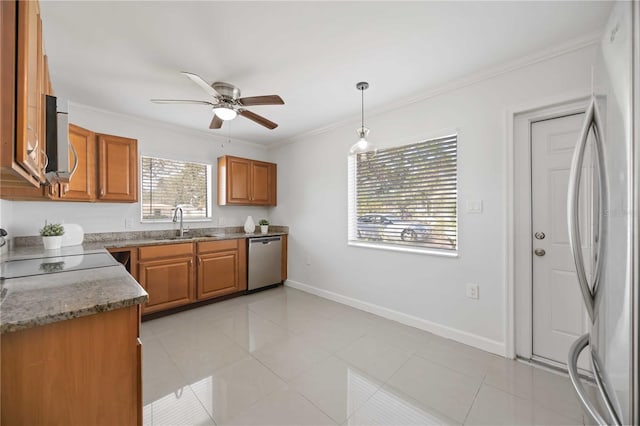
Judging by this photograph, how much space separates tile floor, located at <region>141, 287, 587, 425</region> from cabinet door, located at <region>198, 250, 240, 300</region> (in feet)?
1.97

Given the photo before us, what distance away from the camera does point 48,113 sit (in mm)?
1205

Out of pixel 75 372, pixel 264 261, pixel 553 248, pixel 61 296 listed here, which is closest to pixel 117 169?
pixel 264 261

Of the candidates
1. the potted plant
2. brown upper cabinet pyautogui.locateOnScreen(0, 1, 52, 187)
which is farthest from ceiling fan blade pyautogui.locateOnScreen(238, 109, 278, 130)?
the potted plant

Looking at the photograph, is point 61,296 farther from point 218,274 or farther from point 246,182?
point 246,182

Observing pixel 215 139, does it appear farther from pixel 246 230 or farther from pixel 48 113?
pixel 48 113

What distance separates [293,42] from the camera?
1.87m

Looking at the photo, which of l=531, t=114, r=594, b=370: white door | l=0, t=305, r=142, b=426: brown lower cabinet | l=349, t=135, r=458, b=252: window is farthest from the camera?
l=349, t=135, r=458, b=252: window

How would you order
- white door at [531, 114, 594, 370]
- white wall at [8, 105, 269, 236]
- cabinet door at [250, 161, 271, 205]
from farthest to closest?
cabinet door at [250, 161, 271, 205] → white wall at [8, 105, 269, 236] → white door at [531, 114, 594, 370]

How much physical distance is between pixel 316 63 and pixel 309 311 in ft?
8.94

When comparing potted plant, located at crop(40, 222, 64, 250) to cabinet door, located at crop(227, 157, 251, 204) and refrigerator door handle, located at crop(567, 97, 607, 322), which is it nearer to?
cabinet door, located at crop(227, 157, 251, 204)

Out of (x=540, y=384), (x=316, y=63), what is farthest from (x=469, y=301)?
(x=316, y=63)

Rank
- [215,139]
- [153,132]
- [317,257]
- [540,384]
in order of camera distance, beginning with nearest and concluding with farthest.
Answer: [540,384]
[153,132]
[317,257]
[215,139]

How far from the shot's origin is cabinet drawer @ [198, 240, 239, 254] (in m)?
3.38

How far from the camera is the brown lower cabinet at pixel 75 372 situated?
803mm
